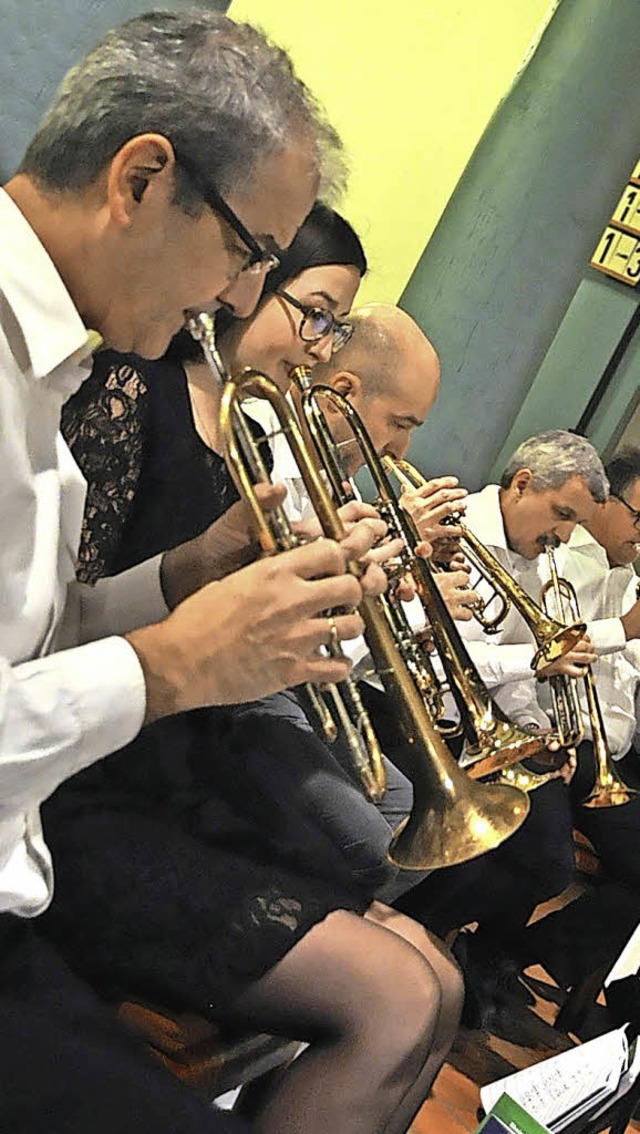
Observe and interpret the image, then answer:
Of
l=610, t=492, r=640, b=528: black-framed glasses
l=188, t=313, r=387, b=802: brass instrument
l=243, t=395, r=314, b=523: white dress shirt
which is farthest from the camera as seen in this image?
l=610, t=492, r=640, b=528: black-framed glasses

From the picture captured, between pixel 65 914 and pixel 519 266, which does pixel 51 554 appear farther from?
pixel 519 266

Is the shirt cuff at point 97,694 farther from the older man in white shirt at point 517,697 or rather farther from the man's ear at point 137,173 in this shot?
the older man in white shirt at point 517,697

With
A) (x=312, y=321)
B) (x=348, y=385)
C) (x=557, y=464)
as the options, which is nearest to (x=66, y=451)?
(x=312, y=321)

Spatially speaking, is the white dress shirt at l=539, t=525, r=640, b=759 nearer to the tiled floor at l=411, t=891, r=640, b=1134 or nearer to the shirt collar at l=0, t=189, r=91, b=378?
the tiled floor at l=411, t=891, r=640, b=1134

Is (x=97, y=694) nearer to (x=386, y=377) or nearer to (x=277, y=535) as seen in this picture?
(x=277, y=535)

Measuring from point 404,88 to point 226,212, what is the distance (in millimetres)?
1999

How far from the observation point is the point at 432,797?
1675 mm

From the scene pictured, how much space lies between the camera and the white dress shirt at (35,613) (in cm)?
112

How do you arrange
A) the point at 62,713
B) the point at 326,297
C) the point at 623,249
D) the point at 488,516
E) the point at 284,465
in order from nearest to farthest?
the point at 62,713
the point at 326,297
the point at 284,465
the point at 488,516
the point at 623,249

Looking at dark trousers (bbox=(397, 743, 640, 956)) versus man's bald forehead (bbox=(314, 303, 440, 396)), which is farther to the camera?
dark trousers (bbox=(397, 743, 640, 956))

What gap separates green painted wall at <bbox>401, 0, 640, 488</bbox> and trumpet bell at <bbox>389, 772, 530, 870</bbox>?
5.94 feet

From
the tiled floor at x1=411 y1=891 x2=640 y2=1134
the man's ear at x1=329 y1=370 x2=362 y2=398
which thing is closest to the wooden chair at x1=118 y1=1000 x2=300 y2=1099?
the tiled floor at x1=411 y1=891 x2=640 y2=1134

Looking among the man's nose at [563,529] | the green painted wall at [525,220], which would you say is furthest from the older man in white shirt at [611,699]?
the green painted wall at [525,220]

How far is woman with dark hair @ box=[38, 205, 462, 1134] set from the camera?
1435 mm
